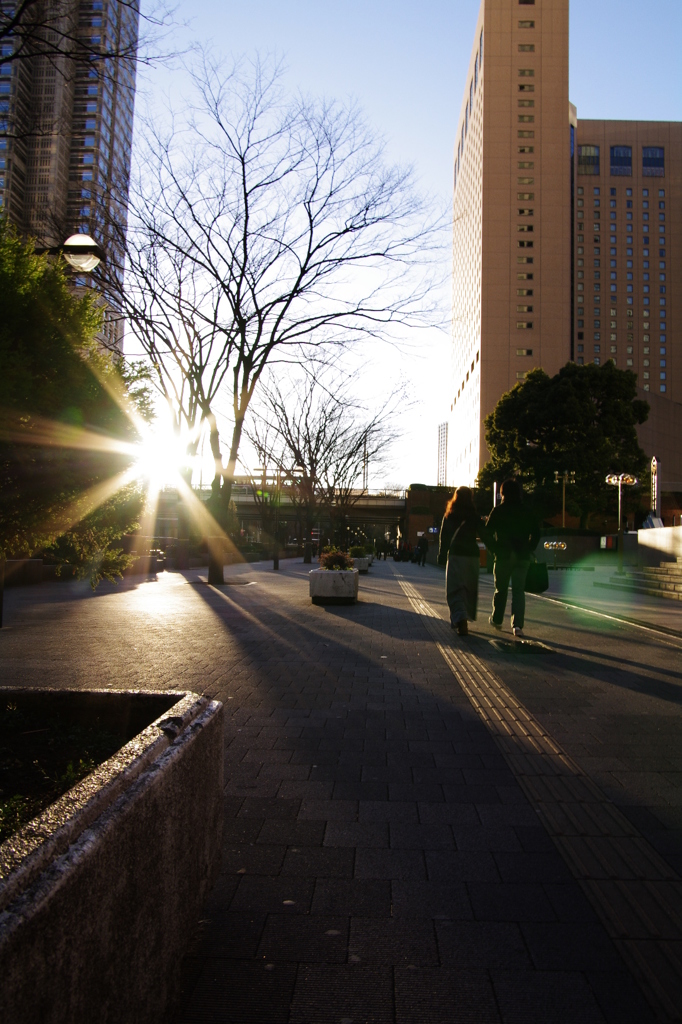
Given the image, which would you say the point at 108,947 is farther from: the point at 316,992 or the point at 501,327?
the point at 501,327

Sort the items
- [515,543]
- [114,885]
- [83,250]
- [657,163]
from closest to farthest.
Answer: [114,885]
[83,250]
[515,543]
[657,163]

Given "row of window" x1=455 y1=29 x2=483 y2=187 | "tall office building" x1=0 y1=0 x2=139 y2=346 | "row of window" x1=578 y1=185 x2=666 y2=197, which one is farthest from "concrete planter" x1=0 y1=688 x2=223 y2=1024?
"row of window" x1=578 y1=185 x2=666 y2=197

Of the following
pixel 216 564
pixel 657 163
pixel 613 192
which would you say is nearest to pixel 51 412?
pixel 216 564

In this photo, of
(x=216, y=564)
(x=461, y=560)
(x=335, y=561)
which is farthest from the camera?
(x=216, y=564)

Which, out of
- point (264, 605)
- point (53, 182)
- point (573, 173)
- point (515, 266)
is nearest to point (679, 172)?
point (573, 173)

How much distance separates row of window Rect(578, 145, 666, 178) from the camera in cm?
12469

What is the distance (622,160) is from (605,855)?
14684 centimetres

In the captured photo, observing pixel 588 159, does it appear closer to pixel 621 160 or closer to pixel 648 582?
pixel 621 160

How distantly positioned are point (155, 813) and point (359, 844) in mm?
1400

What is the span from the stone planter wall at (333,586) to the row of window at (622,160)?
444 ft

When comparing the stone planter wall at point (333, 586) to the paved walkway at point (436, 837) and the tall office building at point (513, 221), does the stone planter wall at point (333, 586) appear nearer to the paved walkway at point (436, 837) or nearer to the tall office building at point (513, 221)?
the paved walkway at point (436, 837)

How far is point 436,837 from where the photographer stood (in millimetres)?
3006

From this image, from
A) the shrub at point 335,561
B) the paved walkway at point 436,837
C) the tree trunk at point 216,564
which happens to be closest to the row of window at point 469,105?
the tree trunk at point 216,564

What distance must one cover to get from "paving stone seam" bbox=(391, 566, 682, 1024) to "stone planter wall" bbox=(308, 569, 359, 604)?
8.55 m
